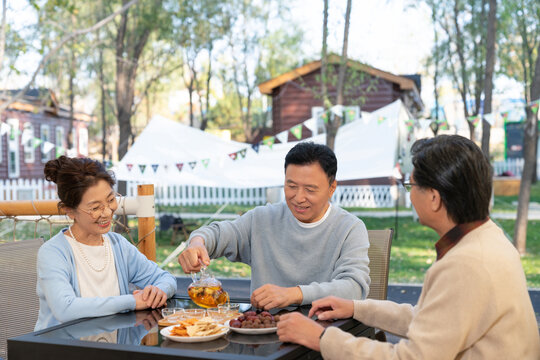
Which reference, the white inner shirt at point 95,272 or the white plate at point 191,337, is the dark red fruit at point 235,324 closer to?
the white plate at point 191,337

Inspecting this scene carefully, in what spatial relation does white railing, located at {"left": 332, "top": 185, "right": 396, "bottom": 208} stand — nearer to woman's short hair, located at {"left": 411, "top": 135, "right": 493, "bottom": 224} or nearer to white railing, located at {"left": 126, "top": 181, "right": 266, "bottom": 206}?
white railing, located at {"left": 126, "top": 181, "right": 266, "bottom": 206}

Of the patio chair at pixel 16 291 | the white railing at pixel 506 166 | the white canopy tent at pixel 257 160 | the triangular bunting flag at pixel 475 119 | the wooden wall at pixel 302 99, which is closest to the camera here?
the patio chair at pixel 16 291

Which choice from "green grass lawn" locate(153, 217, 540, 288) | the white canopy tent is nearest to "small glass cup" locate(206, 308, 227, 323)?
"green grass lawn" locate(153, 217, 540, 288)

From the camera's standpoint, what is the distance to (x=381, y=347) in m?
1.91

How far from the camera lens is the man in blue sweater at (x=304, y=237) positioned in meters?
2.96

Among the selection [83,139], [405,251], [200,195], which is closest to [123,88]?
[200,195]

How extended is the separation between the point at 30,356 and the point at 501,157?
42.6m

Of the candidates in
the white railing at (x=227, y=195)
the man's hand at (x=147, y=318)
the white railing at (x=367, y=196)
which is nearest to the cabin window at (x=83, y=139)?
the white railing at (x=227, y=195)

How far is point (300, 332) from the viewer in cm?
204

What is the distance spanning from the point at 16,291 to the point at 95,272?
0.56 metres

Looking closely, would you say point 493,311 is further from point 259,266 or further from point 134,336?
point 259,266

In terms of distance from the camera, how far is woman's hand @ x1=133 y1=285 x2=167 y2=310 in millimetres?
2652

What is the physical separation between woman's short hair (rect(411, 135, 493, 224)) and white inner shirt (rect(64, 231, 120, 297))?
5.00 feet

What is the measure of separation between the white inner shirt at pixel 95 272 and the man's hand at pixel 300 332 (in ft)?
3.42
